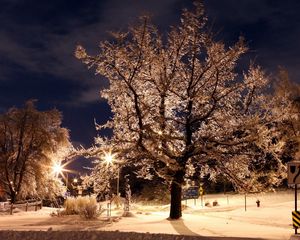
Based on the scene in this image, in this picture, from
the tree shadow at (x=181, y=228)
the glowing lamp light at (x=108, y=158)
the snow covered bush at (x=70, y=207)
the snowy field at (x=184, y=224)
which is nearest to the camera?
the snowy field at (x=184, y=224)

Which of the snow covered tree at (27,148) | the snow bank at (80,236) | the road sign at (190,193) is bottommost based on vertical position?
the snow bank at (80,236)

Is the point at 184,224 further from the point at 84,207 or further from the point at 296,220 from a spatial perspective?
the point at 296,220

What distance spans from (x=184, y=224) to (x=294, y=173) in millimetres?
6352

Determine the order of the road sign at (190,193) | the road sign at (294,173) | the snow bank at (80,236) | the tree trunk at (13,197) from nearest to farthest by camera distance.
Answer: the snow bank at (80,236)
the road sign at (294,173)
the tree trunk at (13,197)
the road sign at (190,193)

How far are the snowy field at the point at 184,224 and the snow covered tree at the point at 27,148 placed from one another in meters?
4.03

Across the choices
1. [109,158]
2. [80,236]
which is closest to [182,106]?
[109,158]

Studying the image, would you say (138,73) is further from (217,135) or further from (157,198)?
(157,198)

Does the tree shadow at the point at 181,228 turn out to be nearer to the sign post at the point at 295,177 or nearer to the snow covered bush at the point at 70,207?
the sign post at the point at 295,177

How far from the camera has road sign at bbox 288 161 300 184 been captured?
17844mm

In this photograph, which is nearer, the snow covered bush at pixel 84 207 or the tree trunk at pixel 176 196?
the tree trunk at pixel 176 196

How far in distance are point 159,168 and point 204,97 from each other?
4.31 metres

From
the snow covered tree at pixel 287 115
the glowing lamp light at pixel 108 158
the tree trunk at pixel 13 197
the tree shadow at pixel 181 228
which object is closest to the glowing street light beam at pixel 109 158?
the glowing lamp light at pixel 108 158

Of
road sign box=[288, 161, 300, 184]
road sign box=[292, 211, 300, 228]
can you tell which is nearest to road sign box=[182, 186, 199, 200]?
road sign box=[292, 211, 300, 228]

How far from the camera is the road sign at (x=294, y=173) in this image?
17844 millimetres
